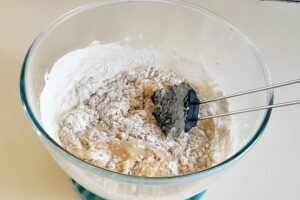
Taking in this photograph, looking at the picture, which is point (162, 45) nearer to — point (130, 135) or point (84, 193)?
point (130, 135)

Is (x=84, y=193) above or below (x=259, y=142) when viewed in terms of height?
below

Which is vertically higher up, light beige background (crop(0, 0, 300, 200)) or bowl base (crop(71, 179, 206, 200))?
light beige background (crop(0, 0, 300, 200))

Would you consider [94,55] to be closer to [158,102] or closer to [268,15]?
[158,102]

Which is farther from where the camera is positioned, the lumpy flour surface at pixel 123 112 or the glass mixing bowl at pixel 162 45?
the lumpy flour surface at pixel 123 112

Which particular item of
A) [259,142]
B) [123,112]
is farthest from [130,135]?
[259,142]

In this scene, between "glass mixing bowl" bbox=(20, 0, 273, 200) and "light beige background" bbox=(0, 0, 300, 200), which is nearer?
"glass mixing bowl" bbox=(20, 0, 273, 200)
